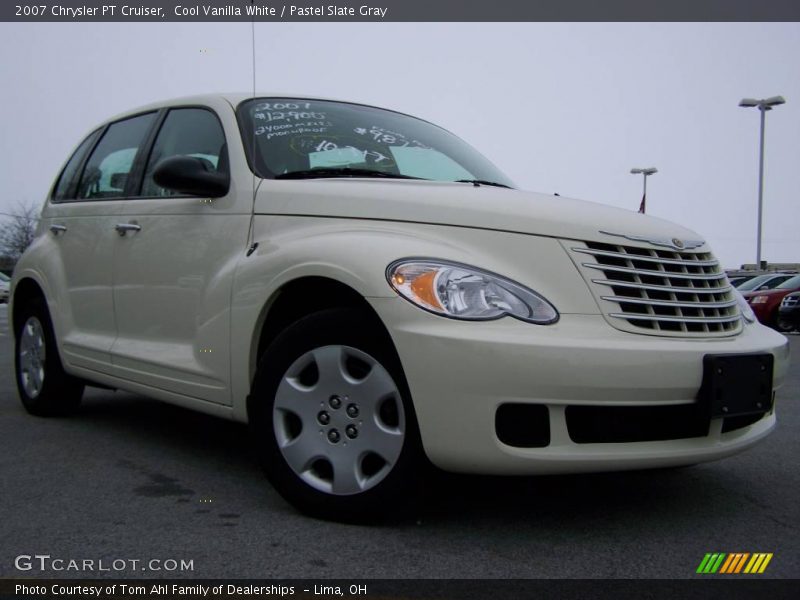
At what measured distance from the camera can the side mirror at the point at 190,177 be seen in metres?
3.52

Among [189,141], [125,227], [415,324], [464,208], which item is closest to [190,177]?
[189,141]

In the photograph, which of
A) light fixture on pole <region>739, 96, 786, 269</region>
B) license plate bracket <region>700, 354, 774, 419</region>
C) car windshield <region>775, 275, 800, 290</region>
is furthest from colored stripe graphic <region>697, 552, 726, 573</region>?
light fixture on pole <region>739, 96, 786, 269</region>

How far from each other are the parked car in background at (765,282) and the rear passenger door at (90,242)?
1534 centimetres

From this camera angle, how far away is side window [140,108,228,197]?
3.89 meters

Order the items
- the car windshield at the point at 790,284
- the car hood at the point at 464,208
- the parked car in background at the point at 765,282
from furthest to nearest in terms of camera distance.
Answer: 1. the parked car in background at the point at 765,282
2. the car windshield at the point at 790,284
3. the car hood at the point at 464,208

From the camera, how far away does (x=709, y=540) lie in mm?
2816

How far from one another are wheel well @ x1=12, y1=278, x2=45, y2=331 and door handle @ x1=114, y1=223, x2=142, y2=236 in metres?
1.15

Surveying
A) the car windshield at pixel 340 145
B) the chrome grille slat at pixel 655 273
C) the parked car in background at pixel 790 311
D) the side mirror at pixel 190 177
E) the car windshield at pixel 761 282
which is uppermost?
the car windshield at pixel 340 145

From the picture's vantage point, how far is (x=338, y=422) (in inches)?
113

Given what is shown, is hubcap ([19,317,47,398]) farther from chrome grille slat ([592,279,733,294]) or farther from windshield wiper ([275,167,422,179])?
chrome grille slat ([592,279,733,294])

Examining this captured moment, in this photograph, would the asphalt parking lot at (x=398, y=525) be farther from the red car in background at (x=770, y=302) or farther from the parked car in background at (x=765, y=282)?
the parked car in background at (x=765, y=282)

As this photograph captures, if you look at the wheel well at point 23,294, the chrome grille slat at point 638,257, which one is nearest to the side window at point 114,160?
the wheel well at point 23,294

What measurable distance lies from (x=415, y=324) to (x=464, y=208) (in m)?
0.52

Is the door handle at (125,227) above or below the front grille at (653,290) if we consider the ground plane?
above
